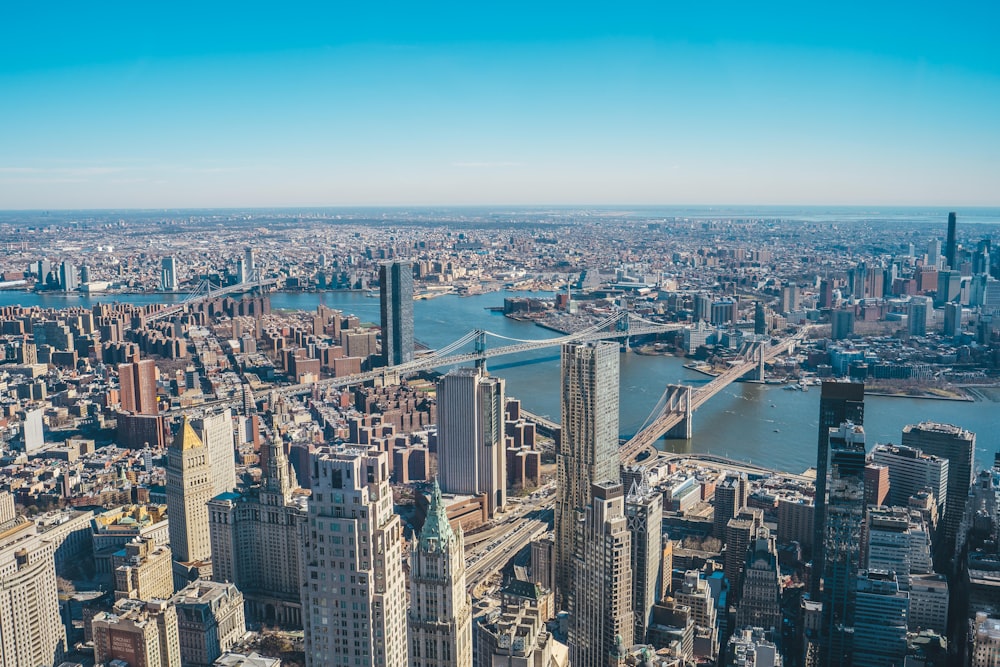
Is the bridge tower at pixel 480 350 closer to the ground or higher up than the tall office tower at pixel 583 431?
closer to the ground

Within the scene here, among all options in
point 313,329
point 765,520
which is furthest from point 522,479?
point 313,329

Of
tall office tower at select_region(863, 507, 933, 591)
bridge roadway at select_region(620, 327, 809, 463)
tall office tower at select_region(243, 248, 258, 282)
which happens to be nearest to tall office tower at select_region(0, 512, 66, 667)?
tall office tower at select_region(863, 507, 933, 591)

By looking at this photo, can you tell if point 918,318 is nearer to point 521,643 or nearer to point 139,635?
point 521,643

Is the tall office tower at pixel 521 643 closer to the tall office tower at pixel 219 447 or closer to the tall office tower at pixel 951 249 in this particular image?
the tall office tower at pixel 219 447

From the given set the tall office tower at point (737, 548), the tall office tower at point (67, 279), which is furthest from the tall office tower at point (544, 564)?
the tall office tower at point (67, 279)

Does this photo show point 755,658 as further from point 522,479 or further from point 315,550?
point 522,479

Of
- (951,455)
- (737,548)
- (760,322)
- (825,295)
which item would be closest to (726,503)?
(737,548)

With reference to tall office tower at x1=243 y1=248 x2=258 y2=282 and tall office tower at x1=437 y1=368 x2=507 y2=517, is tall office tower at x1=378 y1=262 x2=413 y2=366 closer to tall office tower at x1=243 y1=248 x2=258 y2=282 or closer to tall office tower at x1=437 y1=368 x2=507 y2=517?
tall office tower at x1=437 y1=368 x2=507 y2=517
